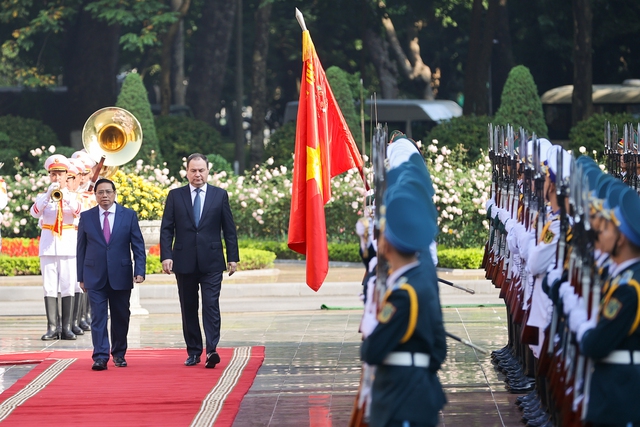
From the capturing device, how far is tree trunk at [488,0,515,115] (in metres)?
41.1

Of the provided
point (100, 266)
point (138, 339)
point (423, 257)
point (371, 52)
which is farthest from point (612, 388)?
point (371, 52)

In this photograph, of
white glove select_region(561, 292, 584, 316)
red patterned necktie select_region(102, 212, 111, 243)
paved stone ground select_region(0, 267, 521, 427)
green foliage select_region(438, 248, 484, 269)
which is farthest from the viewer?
green foliage select_region(438, 248, 484, 269)

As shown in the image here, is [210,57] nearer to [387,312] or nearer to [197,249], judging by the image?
[197,249]

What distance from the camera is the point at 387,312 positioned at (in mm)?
6012

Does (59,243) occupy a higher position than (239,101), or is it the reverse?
(239,101)

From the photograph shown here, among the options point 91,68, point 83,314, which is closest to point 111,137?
point 83,314

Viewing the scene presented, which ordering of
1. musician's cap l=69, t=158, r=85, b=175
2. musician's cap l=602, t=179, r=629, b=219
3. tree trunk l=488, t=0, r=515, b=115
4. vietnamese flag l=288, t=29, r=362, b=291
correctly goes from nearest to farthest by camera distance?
musician's cap l=602, t=179, r=629, b=219, vietnamese flag l=288, t=29, r=362, b=291, musician's cap l=69, t=158, r=85, b=175, tree trunk l=488, t=0, r=515, b=115

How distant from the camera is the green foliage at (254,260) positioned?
20.8 m

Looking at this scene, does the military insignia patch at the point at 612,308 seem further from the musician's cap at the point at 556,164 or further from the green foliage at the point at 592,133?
the green foliage at the point at 592,133

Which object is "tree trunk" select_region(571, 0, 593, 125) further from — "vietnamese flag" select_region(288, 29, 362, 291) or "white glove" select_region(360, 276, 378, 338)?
"white glove" select_region(360, 276, 378, 338)

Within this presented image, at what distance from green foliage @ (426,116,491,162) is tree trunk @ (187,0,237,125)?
9.65 m

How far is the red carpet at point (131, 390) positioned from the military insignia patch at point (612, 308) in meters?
3.77

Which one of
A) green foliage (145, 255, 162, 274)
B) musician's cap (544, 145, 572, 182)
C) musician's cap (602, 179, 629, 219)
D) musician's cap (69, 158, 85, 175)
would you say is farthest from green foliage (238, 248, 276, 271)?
musician's cap (602, 179, 629, 219)

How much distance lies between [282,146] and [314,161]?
1985 centimetres
